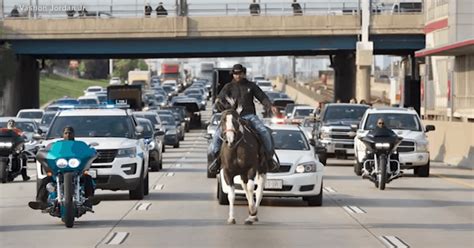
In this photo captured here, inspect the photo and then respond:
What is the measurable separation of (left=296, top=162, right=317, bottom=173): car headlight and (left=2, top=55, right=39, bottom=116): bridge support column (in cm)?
5281

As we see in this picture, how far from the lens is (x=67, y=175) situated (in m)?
19.5

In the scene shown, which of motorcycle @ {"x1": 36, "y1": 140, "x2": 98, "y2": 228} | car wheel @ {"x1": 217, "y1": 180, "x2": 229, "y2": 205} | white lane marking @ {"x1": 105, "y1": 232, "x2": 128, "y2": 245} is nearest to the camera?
white lane marking @ {"x1": 105, "y1": 232, "x2": 128, "y2": 245}

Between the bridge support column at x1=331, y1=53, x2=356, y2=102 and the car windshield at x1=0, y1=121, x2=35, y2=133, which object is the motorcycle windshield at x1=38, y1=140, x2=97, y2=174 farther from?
the bridge support column at x1=331, y1=53, x2=356, y2=102

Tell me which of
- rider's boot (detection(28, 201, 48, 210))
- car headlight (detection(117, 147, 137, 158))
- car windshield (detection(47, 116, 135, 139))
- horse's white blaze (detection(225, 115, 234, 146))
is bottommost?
rider's boot (detection(28, 201, 48, 210))

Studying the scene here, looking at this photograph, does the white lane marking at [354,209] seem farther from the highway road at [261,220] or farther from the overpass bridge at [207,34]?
the overpass bridge at [207,34]

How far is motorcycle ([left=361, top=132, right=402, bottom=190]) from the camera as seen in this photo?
1166 inches

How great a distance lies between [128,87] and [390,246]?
215 feet

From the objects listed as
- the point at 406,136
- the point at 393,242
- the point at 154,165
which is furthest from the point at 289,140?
the point at 154,165

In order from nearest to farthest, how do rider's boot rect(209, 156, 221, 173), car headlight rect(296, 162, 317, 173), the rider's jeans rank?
1. the rider's jeans
2. rider's boot rect(209, 156, 221, 173)
3. car headlight rect(296, 162, 317, 173)

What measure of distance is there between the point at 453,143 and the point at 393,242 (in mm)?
27933

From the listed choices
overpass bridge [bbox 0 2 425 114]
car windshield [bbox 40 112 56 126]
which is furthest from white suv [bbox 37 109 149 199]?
overpass bridge [bbox 0 2 425 114]

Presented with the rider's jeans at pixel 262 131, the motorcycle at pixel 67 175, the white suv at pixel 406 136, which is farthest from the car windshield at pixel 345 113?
the motorcycle at pixel 67 175

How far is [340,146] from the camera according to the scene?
43.6 metres

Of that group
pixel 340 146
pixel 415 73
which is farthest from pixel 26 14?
pixel 340 146
